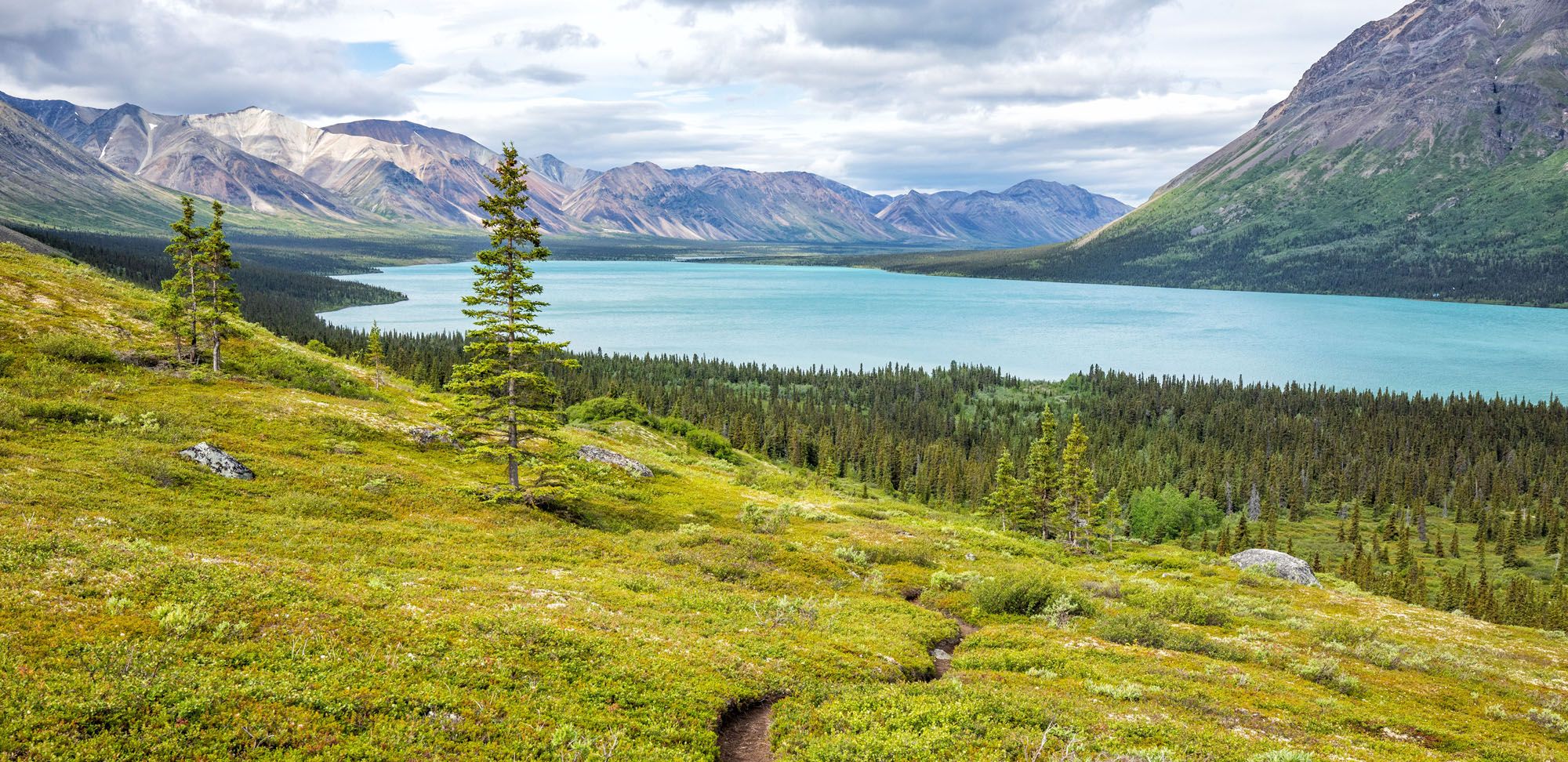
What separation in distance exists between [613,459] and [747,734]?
46.2 m

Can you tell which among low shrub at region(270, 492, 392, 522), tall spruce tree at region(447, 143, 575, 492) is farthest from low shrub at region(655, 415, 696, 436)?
low shrub at region(270, 492, 392, 522)

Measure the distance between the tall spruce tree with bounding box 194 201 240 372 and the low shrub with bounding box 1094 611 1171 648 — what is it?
213 ft

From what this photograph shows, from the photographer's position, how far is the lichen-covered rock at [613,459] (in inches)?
2438

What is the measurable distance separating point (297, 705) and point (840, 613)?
21859 mm

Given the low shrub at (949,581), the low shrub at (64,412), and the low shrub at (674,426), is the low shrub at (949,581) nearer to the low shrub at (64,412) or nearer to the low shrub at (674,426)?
the low shrub at (64,412)

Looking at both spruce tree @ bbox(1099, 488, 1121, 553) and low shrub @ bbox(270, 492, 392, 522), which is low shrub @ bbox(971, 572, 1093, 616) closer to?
low shrub @ bbox(270, 492, 392, 522)

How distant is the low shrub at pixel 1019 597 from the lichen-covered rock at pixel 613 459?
3333cm

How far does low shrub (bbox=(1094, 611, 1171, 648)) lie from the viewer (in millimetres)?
33438

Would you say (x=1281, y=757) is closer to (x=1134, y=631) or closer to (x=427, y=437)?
(x=1134, y=631)

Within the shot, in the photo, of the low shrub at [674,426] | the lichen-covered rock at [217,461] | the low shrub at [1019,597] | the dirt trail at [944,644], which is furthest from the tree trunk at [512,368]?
the low shrub at [674,426]

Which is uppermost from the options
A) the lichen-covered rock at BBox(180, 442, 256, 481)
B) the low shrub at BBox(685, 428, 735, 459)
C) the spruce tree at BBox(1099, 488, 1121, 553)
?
the lichen-covered rock at BBox(180, 442, 256, 481)

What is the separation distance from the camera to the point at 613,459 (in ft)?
210

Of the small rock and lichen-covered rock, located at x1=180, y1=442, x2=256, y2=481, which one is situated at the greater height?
lichen-covered rock, located at x1=180, y1=442, x2=256, y2=481

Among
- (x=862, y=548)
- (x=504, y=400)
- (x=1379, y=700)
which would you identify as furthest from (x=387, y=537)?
(x=1379, y=700)
